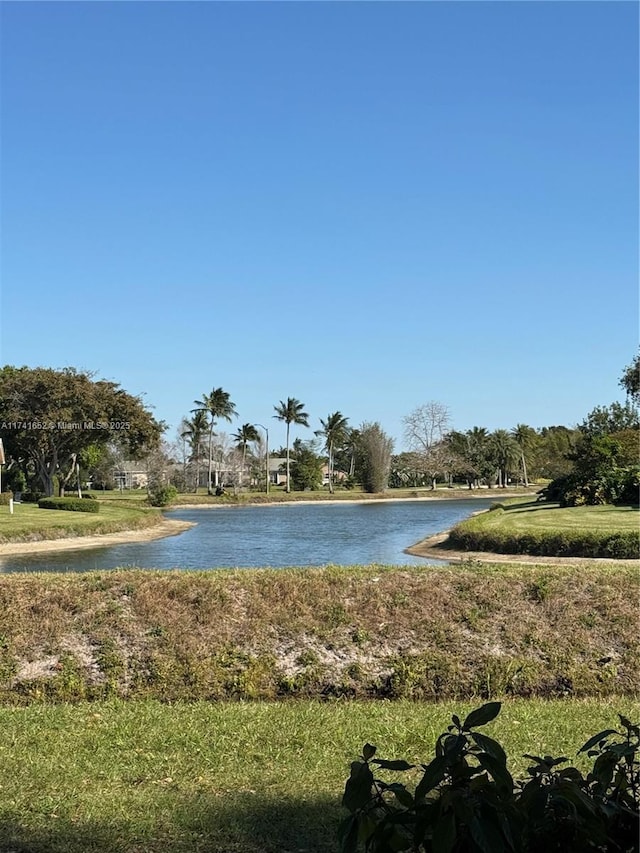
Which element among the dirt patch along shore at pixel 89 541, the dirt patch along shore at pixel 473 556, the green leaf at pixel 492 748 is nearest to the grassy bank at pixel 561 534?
the dirt patch along shore at pixel 473 556

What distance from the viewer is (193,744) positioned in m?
5.43

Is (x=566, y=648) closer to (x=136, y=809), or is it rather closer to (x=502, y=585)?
(x=502, y=585)

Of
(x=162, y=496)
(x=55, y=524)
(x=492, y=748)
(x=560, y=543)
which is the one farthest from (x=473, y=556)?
(x=162, y=496)

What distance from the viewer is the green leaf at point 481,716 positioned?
2209mm

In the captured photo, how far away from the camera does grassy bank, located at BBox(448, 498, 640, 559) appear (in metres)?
19.8

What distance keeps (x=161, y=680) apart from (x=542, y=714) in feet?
11.1

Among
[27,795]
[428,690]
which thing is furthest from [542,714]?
[27,795]

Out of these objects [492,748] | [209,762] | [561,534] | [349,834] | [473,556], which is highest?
Answer: [492,748]

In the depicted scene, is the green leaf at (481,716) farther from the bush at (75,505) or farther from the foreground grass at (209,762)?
the bush at (75,505)

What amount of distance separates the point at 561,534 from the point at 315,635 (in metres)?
13.8

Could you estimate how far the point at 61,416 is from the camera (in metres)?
50.4

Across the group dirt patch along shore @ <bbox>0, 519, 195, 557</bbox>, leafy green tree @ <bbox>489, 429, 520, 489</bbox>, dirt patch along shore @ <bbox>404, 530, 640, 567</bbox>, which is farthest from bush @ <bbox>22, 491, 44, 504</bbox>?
leafy green tree @ <bbox>489, 429, 520, 489</bbox>

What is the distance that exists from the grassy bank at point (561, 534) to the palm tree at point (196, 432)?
6548 centimetres

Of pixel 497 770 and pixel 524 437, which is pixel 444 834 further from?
pixel 524 437
